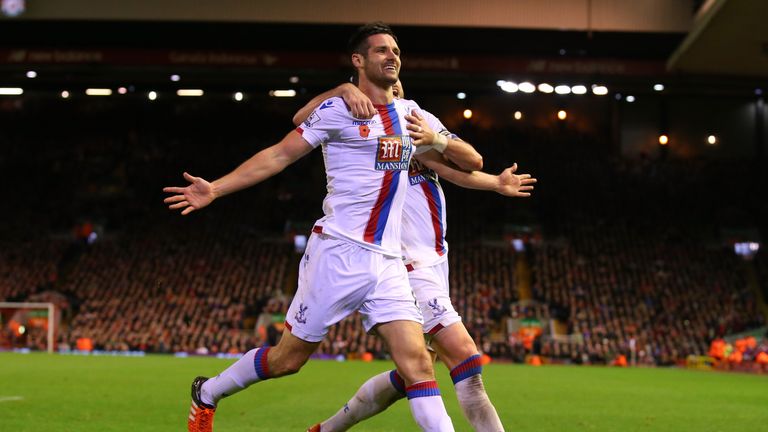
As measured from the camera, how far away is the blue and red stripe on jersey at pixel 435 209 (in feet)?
23.5

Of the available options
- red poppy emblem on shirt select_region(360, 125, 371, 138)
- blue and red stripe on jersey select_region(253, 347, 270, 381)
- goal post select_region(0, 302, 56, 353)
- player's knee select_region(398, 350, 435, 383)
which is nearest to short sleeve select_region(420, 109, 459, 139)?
red poppy emblem on shirt select_region(360, 125, 371, 138)

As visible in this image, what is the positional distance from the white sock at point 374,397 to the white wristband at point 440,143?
5.09ft

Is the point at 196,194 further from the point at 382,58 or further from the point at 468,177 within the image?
the point at 468,177

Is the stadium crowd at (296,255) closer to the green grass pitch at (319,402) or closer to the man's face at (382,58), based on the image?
the green grass pitch at (319,402)

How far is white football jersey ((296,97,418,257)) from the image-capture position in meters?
6.04

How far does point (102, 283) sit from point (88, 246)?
3793mm

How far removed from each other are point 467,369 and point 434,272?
30.7 inches

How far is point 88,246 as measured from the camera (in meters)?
39.7

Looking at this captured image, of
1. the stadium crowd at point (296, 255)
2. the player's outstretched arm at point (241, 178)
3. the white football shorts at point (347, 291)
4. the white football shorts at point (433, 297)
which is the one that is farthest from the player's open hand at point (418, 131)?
the stadium crowd at point (296, 255)

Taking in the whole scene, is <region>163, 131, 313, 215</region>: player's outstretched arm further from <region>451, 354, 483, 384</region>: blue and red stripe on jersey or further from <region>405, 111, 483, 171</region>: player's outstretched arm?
<region>451, 354, 483, 384</region>: blue and red stripe on jersey

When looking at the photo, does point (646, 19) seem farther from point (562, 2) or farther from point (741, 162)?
point (741, 162)

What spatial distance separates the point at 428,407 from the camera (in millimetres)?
5707

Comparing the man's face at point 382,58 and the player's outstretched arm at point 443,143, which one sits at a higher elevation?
the man's face at point 382,58

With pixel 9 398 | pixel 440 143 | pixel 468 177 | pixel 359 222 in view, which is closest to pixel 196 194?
pixel 359 222
